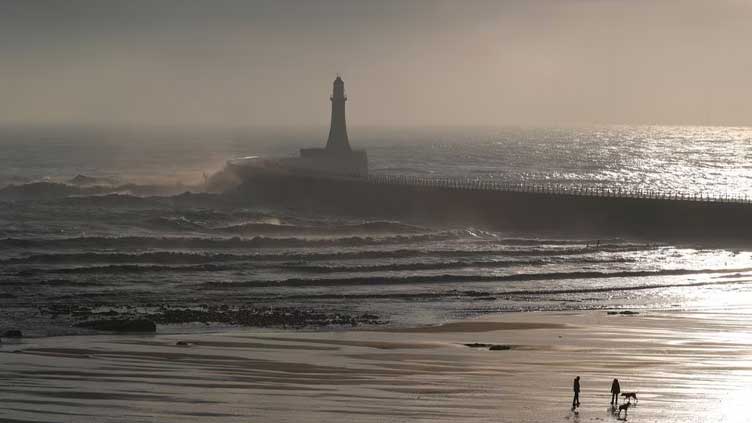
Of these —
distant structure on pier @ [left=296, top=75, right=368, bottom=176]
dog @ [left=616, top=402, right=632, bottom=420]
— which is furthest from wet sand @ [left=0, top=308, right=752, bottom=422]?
distant structure on pier @ [left=296, top=75, right=368, bottom=176]

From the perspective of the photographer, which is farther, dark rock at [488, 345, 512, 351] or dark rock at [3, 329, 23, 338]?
dark rock at [3, 329, 23, 338]

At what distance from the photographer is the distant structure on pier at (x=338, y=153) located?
80.1 meters

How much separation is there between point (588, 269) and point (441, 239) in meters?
10.7

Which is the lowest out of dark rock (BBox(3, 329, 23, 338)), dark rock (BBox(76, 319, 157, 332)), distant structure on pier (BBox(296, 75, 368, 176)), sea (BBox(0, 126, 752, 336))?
sea (BBox(0, 126, 752, 336))

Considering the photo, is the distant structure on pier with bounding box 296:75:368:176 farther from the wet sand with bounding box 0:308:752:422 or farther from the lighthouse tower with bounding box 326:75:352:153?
the wet sand with bounding box 0:308:752:422

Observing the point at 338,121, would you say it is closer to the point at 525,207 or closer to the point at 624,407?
the point at 525,207

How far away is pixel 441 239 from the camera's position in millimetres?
51406

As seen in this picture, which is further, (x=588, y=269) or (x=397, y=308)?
(x=588, y=269)

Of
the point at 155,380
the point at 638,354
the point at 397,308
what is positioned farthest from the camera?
the point at 397,308

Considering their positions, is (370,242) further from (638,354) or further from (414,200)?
(638,354)

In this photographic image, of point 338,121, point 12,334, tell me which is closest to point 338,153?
point 338,121

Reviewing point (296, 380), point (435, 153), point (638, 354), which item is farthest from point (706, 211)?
point (435, 153)

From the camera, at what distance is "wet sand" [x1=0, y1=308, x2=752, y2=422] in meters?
19.2

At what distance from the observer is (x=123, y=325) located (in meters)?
28.3
